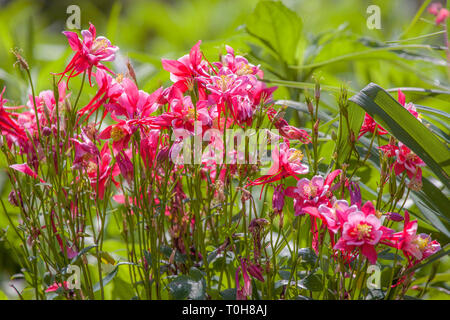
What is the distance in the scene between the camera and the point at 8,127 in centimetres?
66

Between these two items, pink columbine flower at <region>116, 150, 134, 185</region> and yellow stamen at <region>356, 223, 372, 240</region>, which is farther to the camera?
pink columbine flower at <region>116, 150, 134, 185</region>

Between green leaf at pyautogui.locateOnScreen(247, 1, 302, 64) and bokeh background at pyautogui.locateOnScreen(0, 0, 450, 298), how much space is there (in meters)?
0.03

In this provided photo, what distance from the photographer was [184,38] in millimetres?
2564

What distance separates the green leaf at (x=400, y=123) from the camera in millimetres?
589

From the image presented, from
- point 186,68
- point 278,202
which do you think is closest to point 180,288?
point 278,202

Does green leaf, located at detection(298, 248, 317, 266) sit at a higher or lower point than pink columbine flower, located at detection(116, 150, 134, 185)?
lower

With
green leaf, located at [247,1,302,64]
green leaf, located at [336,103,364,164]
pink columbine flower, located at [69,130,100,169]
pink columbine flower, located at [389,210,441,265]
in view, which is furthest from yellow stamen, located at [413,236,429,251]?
green leaf, located at [247,1,302,64]

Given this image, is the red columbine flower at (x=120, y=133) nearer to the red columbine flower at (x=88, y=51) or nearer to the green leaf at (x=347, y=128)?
the red columbine flower at (x=88, y=51)

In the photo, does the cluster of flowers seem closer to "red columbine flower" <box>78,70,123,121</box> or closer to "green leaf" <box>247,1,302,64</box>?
"red columbine flower" <box>78,70,123,121</box>

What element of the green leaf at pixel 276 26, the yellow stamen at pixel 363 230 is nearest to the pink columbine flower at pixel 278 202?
the yellow stamen at pixel 363 230

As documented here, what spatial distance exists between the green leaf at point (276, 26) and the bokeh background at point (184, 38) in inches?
1.4

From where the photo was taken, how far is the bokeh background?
118 cm

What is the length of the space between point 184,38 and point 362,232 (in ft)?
7.20

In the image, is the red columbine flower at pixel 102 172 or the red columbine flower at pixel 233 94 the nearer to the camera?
the red columbine flower at pixel 233 94
